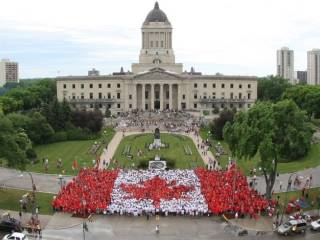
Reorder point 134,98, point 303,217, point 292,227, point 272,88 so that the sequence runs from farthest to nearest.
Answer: point 272,88, point 134,98, point 303,217, point 292,227

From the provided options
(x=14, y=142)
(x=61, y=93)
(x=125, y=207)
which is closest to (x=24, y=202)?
(x=14, y=142)

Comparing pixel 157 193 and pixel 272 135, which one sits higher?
pixel 272 135

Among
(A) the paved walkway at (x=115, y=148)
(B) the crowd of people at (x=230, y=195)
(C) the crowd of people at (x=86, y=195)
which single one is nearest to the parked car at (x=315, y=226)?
(B) the crowd of people at (x=230, y=195)

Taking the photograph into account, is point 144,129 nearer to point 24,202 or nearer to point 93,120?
point 93,120

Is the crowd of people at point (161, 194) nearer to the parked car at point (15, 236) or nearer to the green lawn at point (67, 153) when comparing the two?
the parked car at point (15, 236)

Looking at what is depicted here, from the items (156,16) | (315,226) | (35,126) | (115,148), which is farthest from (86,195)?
(156,16)

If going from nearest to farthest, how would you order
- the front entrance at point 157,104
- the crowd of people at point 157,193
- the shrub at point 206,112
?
the crowd of people at point 157,193
the shrub at point 206,112
the front entrance at point 157,104

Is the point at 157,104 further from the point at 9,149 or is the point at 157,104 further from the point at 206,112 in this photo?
the point at 9,149

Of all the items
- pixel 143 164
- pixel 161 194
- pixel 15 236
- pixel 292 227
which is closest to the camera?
pixel 15 236
